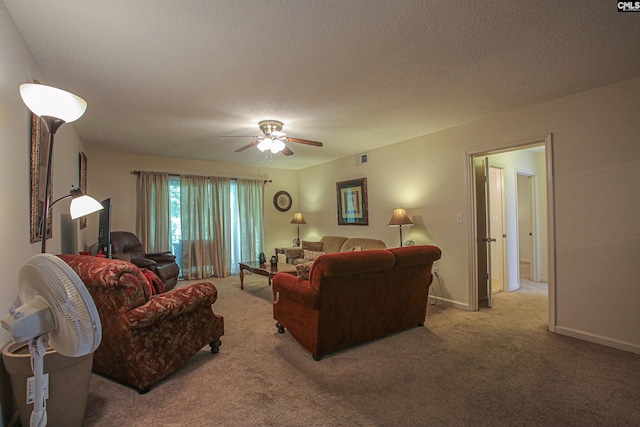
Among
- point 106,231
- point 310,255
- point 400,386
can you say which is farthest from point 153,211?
point 400,386

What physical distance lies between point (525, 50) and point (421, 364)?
2.49 meters

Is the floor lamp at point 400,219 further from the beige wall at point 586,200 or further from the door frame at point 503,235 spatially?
the door frame at point 503,235

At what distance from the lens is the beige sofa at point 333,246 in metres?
4.82

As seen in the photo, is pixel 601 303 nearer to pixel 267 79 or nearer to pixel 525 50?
pixel 525 50

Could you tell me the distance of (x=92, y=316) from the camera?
44.1 inches

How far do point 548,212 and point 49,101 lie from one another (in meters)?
4.05

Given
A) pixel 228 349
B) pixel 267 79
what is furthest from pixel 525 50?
pixel 228 349

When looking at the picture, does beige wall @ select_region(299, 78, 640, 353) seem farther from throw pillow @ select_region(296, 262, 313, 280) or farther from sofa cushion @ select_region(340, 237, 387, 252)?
throw pillow @ select_region(296, 262, 313, 280)

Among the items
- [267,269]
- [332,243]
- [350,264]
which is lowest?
[267,269]

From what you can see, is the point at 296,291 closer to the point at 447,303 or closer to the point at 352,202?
the point at 447,303

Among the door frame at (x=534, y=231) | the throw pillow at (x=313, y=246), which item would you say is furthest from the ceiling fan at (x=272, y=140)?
the door frame at (x=534, y=231)

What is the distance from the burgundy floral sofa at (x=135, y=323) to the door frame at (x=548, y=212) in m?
3.21

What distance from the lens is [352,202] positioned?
5.54 meters

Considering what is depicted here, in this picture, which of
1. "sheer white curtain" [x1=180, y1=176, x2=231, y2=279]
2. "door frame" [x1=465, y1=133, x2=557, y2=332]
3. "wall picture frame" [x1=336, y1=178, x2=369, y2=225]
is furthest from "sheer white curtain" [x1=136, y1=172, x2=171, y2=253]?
"door frame" [x1=465, y1=133, x2=557, y2=332]
